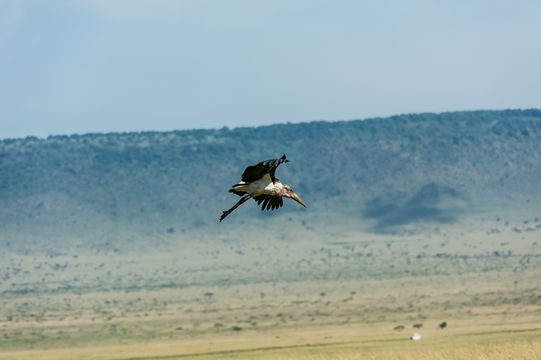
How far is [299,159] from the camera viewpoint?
129125mm

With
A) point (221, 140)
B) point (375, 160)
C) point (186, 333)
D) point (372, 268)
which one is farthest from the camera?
point (221, 140)

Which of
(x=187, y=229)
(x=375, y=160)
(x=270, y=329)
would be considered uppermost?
(x=375, y=160)

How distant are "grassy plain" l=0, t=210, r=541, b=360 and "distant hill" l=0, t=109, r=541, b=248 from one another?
5.31m

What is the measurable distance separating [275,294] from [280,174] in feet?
114

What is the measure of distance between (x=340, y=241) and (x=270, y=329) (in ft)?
131

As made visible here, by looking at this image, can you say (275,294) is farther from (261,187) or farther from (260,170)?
(260,170)

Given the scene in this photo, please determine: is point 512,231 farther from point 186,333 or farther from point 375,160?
point 186,333

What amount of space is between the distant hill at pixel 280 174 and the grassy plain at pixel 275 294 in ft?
17.4

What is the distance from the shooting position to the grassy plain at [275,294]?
52.7 m

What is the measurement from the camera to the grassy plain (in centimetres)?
5272

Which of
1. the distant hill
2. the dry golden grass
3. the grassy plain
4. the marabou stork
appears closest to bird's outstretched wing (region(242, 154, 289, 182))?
the marabou stork

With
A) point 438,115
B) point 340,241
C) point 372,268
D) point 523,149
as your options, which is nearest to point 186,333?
point 372,268

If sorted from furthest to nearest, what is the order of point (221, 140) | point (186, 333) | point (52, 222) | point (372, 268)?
point (221, 140) < point (52, 222) < point (372, 268) < point (186, 333)

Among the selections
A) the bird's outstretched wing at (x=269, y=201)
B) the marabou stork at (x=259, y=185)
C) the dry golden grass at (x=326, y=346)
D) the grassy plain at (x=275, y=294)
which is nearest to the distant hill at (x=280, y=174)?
the grassy plain at (x=275, y=294)
